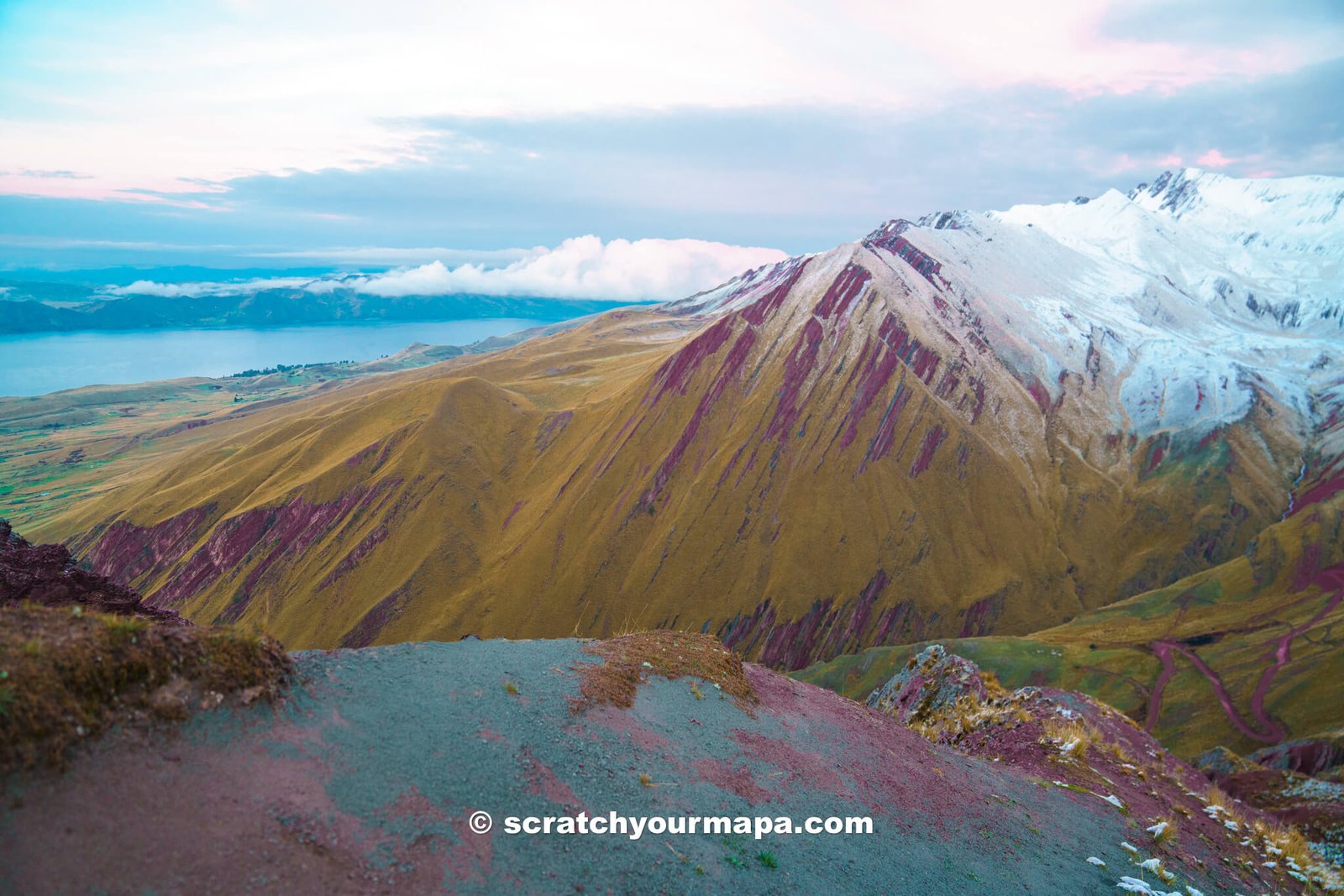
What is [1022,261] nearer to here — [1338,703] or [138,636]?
[1338,703]

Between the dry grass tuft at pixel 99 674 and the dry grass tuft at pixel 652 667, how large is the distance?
7720mm

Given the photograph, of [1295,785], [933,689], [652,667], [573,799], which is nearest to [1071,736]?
[933,689]

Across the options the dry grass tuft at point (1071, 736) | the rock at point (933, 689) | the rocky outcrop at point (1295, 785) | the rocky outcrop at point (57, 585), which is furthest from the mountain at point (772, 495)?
the rocky outcrop at point (57, 585)

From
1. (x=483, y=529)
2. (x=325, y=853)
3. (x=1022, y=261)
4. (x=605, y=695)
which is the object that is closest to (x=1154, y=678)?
(x=605, y=695)

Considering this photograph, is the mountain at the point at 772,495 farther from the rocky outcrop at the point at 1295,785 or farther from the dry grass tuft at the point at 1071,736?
the dry grass tuft at the point at 1071,736

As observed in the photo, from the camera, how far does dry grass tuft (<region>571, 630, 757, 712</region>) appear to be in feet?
57.4

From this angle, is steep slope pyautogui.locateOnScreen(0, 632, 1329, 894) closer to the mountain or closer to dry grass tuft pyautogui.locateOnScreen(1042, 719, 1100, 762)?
dry grass tuft pyautogui.locateOnScreen(1042, 719, 1100, 762)

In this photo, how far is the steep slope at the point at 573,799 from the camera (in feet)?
29.8

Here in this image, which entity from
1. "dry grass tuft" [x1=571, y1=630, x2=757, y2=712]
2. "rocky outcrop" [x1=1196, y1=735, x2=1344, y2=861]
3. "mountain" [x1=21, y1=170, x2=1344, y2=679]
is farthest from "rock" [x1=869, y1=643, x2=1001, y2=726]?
"mountain" [x1=21, y1=170, x2=1344, y2=679]

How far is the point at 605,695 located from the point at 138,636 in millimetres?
10359

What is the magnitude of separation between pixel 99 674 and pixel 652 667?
1352 cm

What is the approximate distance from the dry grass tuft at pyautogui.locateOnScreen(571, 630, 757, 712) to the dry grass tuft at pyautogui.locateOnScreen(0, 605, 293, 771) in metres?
7.72

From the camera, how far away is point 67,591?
1811 centimetres

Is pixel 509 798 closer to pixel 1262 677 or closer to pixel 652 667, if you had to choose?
pixel 652 667
